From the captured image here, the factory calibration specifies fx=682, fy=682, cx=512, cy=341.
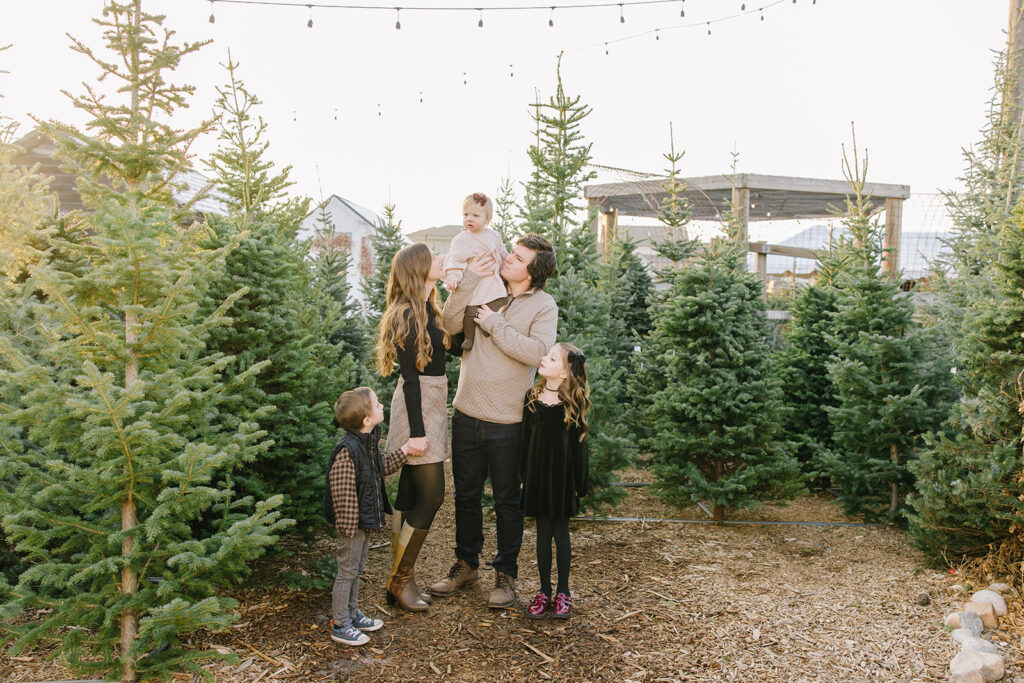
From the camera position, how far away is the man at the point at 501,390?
4215mm

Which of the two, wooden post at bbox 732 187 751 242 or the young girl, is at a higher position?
wooden post at bbox 732 187 751 242

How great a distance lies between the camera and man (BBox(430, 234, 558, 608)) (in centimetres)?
421

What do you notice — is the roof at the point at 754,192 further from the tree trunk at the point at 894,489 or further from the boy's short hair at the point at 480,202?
the boy's short hair at the point at 480,202

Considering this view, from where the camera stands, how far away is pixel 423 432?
3.99 metres

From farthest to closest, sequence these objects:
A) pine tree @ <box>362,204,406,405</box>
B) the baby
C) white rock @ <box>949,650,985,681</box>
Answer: pine tree @ <box>362,204,406,405</box> → the baby → white rock @ <box>949,650,985,681</box>

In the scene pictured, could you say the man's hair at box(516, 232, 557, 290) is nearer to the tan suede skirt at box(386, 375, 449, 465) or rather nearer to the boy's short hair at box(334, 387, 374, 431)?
the tan suede skirt at box(386, 375, 449, 465)

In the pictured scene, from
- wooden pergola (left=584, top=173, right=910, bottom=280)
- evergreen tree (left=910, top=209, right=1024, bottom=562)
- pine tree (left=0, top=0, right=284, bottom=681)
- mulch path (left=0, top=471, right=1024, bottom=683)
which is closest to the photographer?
pine tree (left=0, top=0, right=284, bottom=681)

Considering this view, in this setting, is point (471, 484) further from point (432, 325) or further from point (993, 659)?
point (993, 659)

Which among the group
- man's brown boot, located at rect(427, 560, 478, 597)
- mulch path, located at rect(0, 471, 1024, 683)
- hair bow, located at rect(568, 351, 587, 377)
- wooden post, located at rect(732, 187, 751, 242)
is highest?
wooden post, located at rect(732, 187, 751, 242)

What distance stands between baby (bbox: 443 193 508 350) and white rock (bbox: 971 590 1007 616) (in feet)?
11.5

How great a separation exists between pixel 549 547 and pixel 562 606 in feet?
1.21

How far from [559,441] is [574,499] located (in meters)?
0.37

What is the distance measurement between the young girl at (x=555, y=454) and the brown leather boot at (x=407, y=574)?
0.68m

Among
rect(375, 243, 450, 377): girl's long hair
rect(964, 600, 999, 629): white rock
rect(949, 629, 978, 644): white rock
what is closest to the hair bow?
rect(375, 243, 450, 377): girl's long hair
